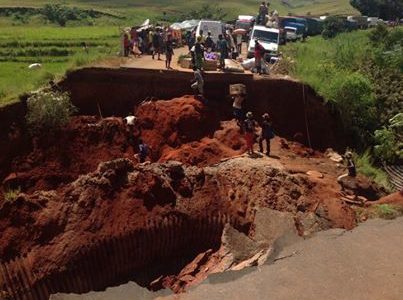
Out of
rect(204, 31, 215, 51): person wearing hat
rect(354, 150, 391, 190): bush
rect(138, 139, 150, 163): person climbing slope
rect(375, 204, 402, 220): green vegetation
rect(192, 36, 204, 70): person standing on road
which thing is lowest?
rect(354, 150, 391, 190): bush

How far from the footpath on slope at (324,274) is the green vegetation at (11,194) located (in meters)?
2.98

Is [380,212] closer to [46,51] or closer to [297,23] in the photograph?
[46,51]

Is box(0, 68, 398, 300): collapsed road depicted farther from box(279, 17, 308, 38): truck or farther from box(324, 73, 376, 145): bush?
box(279, 17, 308, 38): truck

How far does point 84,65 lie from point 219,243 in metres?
8.37

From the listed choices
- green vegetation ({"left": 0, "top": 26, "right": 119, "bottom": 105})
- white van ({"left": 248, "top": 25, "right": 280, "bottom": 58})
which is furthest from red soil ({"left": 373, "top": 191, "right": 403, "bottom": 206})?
white van ({"left": 248, "top": 25, "right": 280, "bottom": 58})

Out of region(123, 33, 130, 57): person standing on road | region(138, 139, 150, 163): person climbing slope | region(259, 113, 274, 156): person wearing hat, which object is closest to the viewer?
region(259, 113, 274, 156): person wearing hat

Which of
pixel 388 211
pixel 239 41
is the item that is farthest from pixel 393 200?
pixel 239 41

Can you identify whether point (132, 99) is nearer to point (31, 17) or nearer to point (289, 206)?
point (289, 206)

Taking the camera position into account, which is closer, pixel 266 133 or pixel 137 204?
pixel 137 204

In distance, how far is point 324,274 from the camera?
38.4ft

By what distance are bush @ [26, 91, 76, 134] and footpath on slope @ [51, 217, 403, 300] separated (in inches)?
228

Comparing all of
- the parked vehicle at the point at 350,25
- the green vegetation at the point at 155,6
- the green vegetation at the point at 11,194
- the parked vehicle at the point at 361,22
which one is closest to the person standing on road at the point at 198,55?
the green vegetation at the point at 11,194

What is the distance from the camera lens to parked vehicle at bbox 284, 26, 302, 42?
3353 cm

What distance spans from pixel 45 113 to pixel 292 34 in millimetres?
20588
